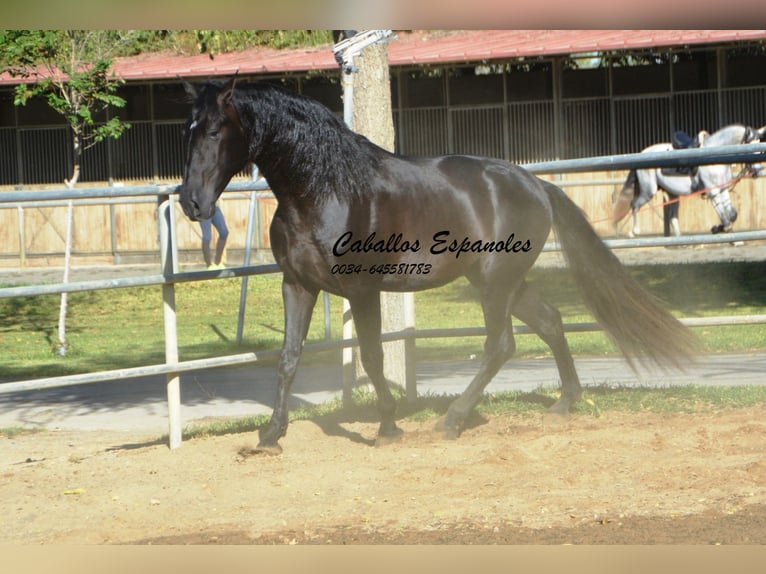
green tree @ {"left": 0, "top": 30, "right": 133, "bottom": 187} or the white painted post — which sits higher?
green tree @ {"left": 0, "top": 30, "right": 133, "bottom": 187}

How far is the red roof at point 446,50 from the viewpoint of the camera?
56.5 feet

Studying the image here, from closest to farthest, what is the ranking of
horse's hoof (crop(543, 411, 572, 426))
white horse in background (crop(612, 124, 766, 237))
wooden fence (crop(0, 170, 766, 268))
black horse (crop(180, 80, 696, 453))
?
black horse (crop(180, 80, 696, 453))
horse's hoof (crop(543, 411, 572, 426))
white horse in background (crop(612, 124, 766, 237))
wooden fence (crop(0, 170, 766, 268))

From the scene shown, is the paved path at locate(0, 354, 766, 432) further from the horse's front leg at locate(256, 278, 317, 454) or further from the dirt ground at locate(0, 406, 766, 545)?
the horse's front leg at locate(256, 278, 317, 454)

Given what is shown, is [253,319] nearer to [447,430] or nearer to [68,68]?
[68,68]

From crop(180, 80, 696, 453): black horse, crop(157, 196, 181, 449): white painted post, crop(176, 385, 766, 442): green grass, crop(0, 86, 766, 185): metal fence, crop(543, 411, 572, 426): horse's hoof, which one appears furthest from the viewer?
crop(0, 86, 766, 185): metal fence

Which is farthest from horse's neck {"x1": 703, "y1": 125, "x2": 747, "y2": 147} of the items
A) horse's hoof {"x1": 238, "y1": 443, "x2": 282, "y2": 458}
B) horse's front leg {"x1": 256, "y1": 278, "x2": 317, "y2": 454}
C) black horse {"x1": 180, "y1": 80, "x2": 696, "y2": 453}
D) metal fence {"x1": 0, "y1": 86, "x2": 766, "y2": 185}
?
horse's hoof {"x1": 238, "y1": 443, "x2": 282, "y2": 458}

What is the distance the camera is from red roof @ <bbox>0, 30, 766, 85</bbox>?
1722cm

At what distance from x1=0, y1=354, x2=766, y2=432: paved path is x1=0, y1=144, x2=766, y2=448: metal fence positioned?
1.24m

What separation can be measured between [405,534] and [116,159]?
18.3m

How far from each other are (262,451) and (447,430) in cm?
113

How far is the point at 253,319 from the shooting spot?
14.1m

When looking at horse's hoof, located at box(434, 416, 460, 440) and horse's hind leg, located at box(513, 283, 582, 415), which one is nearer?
horse's hoof, located at box(434, 416, 460, 440)

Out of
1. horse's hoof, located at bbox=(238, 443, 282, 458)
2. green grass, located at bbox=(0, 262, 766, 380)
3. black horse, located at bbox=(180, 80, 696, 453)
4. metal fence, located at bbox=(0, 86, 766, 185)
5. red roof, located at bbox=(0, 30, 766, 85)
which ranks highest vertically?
red roof, located at bbox=(0, 30, 766, 85)

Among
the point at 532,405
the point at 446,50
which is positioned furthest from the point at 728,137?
the point at 532,405
